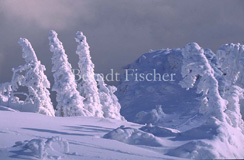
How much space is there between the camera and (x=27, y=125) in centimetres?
1814

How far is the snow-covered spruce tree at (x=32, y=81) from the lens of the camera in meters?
29.7

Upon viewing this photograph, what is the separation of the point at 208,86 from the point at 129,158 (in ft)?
31.0

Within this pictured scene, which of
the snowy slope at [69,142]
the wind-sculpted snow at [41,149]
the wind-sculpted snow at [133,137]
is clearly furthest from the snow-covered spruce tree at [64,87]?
the wind-sculpted snow at [41,149]

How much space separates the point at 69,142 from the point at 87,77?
19516mm

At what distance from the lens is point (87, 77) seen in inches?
1348

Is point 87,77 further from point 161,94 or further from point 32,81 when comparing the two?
point 161,94

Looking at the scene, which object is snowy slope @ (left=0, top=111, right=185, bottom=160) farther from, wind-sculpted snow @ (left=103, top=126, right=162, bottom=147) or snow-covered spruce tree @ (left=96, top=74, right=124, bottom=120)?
snow-covered spruce tree @ (left=96, top=74, right=124, bottom=120)

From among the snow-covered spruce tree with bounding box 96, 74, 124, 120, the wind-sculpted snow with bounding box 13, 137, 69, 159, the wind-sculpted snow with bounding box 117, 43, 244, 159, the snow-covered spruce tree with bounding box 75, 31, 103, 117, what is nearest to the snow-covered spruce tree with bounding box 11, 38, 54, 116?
the snow-covered spruce tree with bounding box 75, 31, 103, 117

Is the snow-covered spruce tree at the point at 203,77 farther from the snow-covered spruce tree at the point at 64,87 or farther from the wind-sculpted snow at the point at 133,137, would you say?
the snow-covered spruce tree at the point at 64,87

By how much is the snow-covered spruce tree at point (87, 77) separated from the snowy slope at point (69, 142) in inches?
521

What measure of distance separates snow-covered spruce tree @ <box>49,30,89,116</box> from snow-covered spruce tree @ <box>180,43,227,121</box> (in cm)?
1185

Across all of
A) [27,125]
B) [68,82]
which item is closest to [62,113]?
[68,82]

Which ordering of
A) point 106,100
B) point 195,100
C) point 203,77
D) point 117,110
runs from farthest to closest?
point 195,100
point 117,110
point 106,100
point 203,77

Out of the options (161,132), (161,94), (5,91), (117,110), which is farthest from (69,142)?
(161,94)
